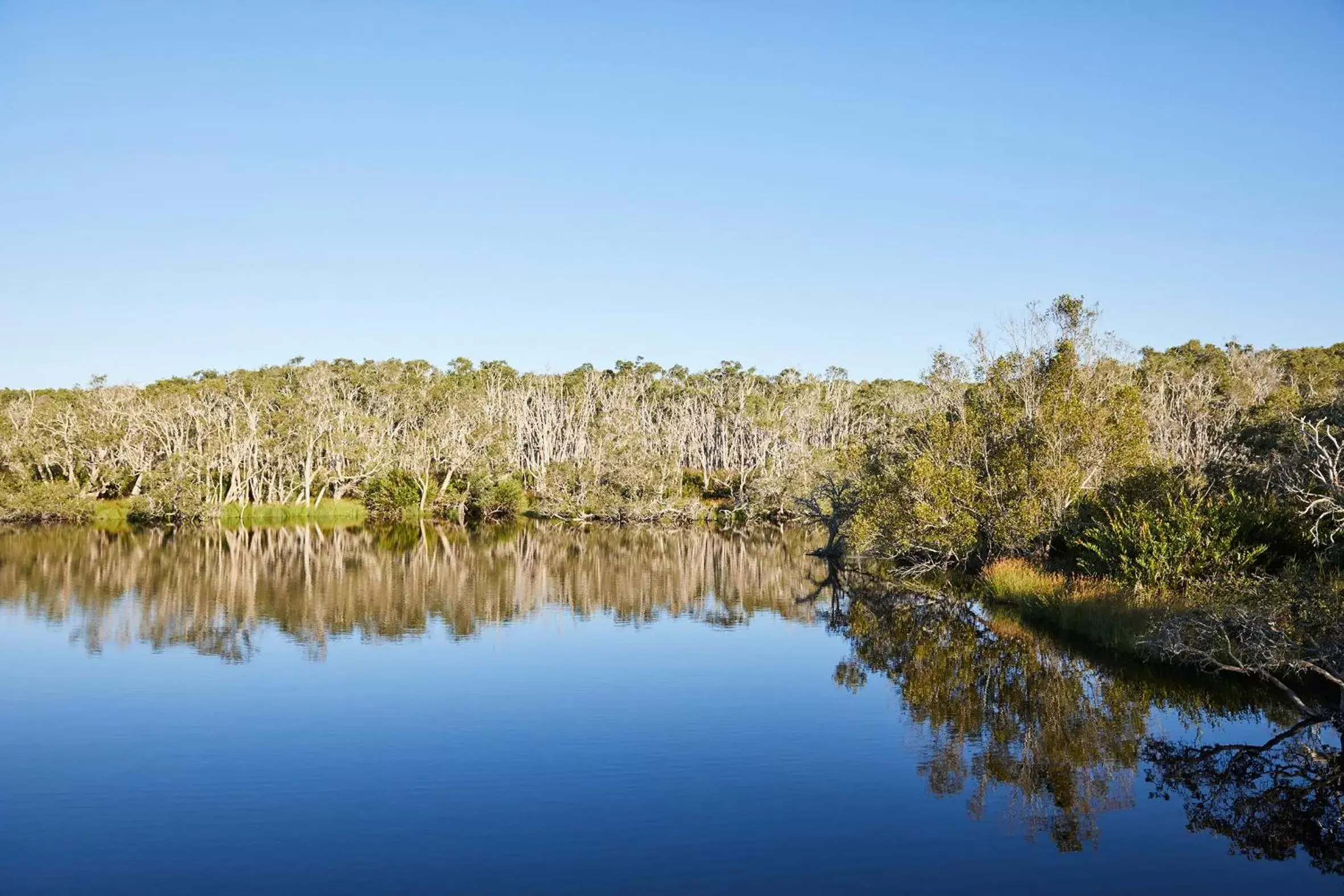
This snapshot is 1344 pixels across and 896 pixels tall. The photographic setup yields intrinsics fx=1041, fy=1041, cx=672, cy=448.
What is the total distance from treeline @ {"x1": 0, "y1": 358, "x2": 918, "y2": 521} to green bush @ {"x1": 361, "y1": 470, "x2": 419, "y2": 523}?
118mm

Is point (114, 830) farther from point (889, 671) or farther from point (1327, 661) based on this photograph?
point (1327, 661)

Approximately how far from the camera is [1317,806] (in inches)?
665

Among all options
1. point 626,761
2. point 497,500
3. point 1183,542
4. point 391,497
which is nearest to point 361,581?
point 626,761

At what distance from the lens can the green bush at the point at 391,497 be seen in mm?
89438

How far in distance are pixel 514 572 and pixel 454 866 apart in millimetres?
→ 37265

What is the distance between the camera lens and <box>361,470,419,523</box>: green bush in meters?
89.4

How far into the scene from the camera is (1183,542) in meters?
29.3

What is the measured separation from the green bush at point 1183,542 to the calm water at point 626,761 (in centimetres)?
361

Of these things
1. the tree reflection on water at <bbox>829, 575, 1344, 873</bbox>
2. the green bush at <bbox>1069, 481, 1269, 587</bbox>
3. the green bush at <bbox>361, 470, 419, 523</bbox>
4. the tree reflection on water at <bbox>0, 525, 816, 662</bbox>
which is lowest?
the tree reflection on water at <bbox>0, 525, 816, 662</bbox>

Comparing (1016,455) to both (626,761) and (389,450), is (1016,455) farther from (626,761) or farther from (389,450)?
(389,450)

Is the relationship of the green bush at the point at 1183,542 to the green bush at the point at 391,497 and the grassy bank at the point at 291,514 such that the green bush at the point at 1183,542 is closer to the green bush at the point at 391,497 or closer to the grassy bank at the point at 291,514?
the grassy bank at the point at 291,514

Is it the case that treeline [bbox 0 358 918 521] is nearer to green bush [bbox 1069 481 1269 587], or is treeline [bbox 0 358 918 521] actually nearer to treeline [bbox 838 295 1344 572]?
treeline [bbox 838 295 1344 572]

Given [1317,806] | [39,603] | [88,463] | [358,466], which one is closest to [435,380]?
[358,466]

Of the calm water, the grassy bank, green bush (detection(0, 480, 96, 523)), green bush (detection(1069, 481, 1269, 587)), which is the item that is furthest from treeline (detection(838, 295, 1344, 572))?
green bush (detection(0, 480, 96, 523))
